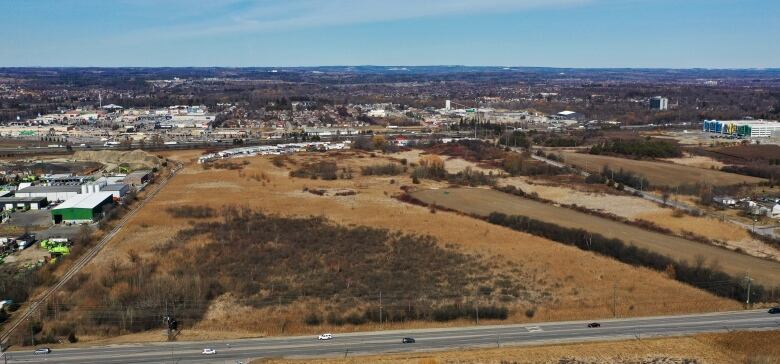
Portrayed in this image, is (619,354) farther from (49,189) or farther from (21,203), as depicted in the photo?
(49,189)

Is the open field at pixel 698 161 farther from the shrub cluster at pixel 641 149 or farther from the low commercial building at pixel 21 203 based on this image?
the low commercial building at pixel 21 203

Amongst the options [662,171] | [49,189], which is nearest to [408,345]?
[49,189]

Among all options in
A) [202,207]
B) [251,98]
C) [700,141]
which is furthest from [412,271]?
[251,98]

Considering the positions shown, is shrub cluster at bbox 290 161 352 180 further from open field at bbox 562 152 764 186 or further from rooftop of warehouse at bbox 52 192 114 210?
open field at bbox 562 152 764 186

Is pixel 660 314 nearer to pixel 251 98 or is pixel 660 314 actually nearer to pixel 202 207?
pixel 202 207

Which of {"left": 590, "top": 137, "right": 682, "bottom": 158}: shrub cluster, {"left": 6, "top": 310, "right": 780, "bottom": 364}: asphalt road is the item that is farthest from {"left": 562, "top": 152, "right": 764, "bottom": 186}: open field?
{"left": 6, "top": 310, "right": 780, "bottom": 364}: asphalt road

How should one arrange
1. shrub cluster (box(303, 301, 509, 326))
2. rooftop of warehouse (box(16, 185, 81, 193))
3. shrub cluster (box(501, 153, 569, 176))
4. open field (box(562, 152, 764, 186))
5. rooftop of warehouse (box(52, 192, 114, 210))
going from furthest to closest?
shrub cluster (box(501, 153, 569, 176)), open field (box(562, 152, 764, 186)), rooftop of warehouse (box(16, 185, 81, 193)), rooftop of warehouse (box(52, 192, 114, 210)), shrub cluster (box(303, 301, 509, 326))

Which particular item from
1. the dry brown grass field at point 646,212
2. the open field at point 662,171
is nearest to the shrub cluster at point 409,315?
the dry brown grass field at point 646,212
